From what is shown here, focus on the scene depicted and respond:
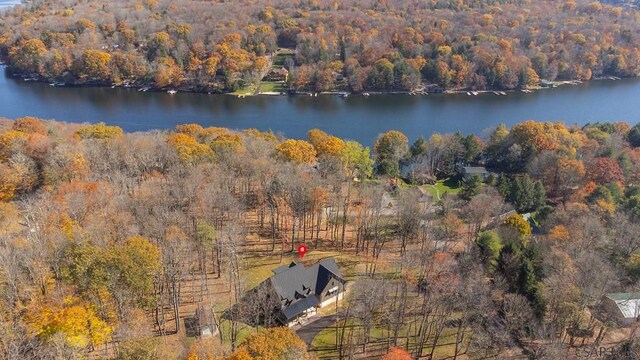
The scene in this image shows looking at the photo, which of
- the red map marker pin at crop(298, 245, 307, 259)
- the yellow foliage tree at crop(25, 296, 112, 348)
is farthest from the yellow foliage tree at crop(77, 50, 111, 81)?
the yellow foliage tree at crop(25, 296, 112, 348)

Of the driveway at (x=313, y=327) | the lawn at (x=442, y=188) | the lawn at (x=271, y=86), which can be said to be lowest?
the driveway at (x=313, y=327)

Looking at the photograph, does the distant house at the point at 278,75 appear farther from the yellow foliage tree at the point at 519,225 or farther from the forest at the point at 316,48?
A: the yellow foliage tree at the point at 519,225

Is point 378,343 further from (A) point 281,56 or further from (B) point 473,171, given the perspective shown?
(A) point 281,56

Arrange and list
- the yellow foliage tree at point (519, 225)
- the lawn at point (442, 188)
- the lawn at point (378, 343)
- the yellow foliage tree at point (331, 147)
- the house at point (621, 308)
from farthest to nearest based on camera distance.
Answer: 1. the lawn at point (442, 188)
2. the yellow foliage tree at point (331, 147)
3. the yellow foliage tree at point (519, 225)
4. the house at point (621, 308)
5. the lawn at point (378, 343)

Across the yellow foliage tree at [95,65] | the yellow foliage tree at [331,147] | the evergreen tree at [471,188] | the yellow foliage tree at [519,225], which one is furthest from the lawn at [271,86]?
the yellow foliage tree at [519,225]

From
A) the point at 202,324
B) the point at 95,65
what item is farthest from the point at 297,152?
the point at 95,65

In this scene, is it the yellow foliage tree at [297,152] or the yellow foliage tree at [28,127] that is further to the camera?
the yellow foliage tree at [28,127]

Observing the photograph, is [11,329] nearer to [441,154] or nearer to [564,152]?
[441,154]
